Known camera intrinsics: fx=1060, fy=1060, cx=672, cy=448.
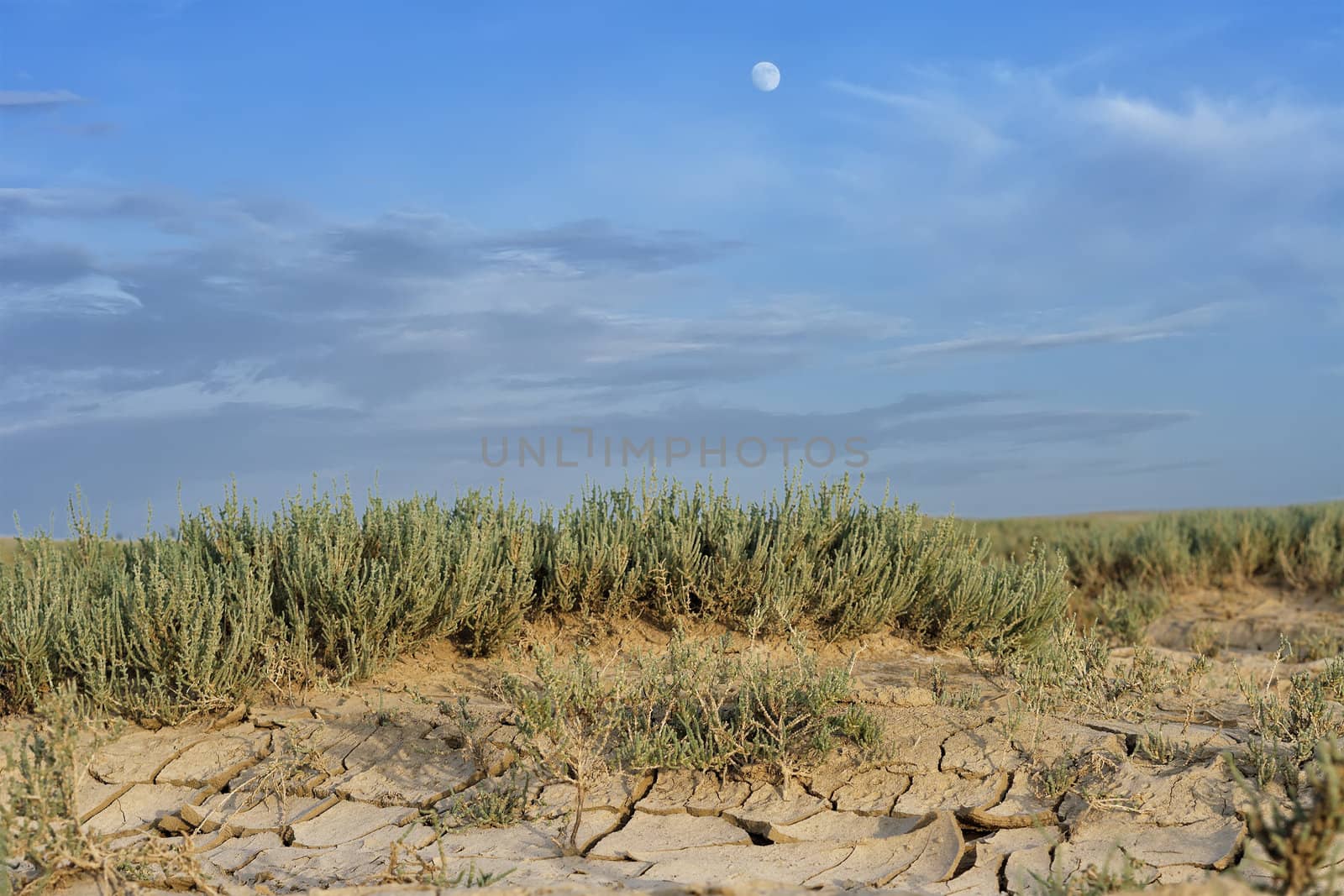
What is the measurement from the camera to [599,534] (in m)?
7.38

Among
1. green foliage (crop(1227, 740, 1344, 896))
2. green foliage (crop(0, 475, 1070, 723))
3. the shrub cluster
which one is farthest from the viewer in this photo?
the shrub cluster

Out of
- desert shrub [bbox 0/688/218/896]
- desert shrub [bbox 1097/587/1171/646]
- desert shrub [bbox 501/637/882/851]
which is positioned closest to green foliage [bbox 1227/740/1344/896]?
desert shrub [bbox 501/637/882/851]

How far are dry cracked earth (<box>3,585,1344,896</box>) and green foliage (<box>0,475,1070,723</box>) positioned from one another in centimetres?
47

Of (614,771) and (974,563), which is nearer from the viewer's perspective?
(614,771)

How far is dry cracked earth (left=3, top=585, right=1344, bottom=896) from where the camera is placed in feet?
14.3

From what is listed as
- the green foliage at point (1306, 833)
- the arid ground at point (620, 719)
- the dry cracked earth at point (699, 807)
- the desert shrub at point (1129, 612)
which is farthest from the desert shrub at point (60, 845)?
the desert shrub at point (1129, 612)

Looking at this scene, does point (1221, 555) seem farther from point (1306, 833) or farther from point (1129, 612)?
point (1306, 833)

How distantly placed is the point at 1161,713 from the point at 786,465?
2.98m

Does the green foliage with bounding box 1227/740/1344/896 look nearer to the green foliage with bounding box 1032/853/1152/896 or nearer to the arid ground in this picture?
the arid ground

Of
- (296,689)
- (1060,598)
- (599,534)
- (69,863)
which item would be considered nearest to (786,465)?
(599,534)

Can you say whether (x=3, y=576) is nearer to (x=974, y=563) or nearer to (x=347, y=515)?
(x=347, y=515)

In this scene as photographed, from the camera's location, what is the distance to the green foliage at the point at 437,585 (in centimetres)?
605

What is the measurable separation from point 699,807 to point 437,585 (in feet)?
8.37

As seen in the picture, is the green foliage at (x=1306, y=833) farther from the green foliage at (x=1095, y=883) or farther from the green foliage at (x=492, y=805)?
the green foliage at (x=492, y=805)
